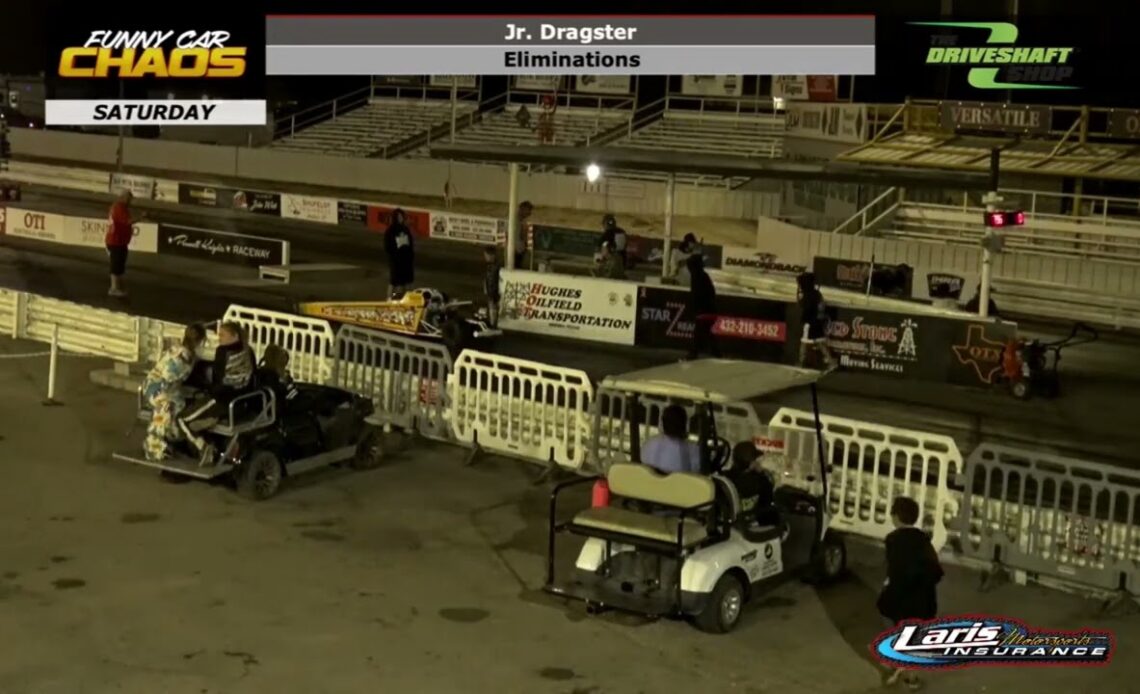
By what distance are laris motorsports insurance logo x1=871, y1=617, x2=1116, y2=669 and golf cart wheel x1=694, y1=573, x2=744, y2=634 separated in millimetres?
1005

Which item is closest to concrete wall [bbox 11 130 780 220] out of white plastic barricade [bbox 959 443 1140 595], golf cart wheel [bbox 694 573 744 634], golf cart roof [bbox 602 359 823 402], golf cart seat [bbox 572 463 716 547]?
white plastic barricade [bbox 959 443 1140 595]

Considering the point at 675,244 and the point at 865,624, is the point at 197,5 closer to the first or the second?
the point at 675,244

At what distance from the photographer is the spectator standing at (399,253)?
24766 millimetres

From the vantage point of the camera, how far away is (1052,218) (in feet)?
105

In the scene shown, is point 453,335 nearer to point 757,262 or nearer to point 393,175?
point 757,262

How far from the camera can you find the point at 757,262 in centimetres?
3095

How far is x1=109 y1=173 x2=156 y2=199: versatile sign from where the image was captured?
44825 millimetres

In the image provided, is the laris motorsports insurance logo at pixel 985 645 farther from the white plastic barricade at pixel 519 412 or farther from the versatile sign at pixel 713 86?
the versatile sign at pixel 713 86

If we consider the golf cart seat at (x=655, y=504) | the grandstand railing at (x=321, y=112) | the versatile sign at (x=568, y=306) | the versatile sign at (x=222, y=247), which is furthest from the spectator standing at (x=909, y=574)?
the grandstand railing at (x=321, y=112)

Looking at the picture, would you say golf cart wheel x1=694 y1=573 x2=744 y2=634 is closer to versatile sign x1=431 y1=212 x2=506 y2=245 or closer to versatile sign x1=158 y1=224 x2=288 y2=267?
versatile sign x1=158 y1=224 x2=288 y2=267

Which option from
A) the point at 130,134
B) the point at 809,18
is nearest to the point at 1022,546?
the point at 809,18

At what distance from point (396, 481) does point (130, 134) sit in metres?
53.3

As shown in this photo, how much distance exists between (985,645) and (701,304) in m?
11.8

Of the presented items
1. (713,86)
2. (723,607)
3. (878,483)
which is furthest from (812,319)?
(713,86)
